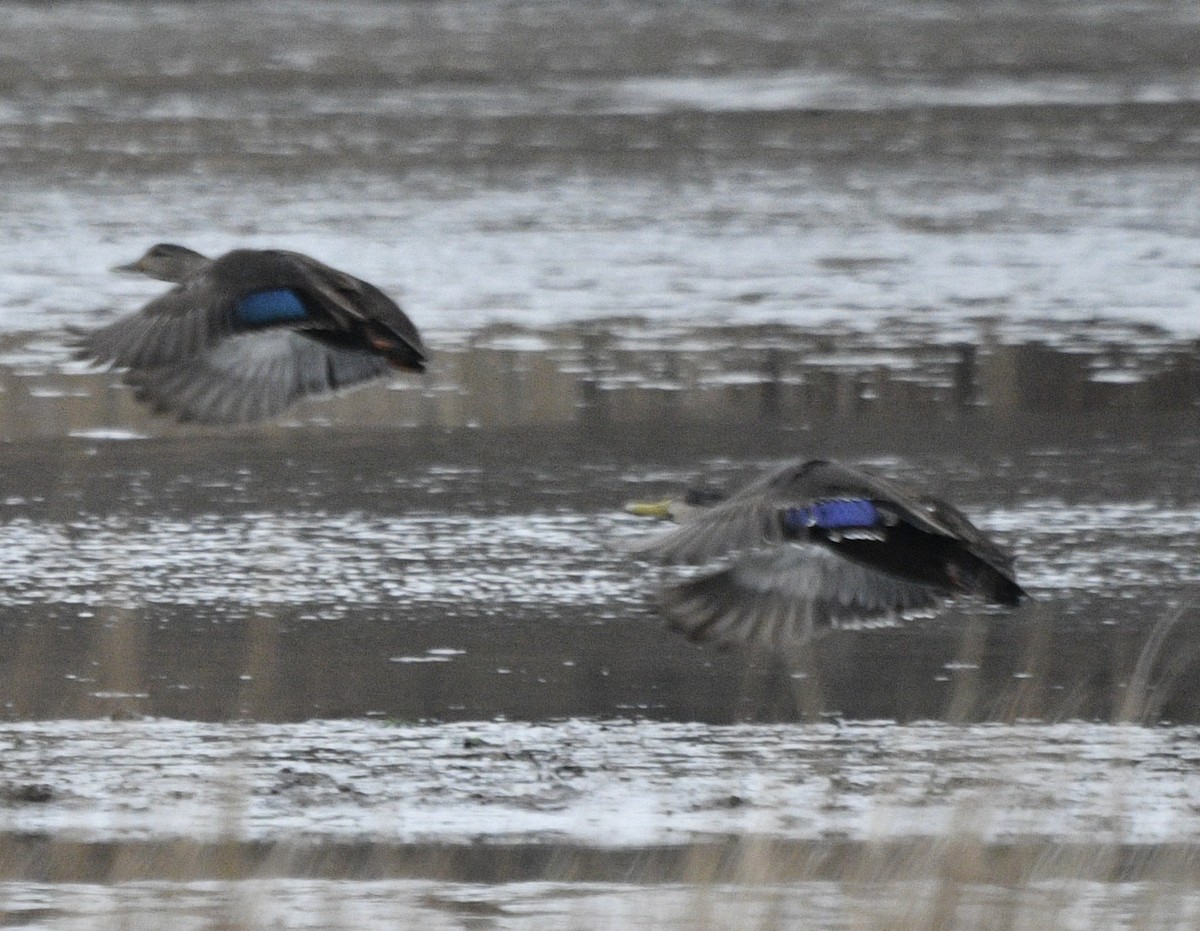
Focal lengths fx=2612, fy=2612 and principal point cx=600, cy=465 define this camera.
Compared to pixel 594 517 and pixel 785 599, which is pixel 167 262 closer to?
pixel 594 517

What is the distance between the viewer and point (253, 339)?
7258mm

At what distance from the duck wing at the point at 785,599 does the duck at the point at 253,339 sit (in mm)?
1229

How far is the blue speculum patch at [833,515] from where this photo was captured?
17.9 ft

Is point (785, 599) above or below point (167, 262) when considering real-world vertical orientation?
below

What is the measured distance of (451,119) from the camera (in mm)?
16766

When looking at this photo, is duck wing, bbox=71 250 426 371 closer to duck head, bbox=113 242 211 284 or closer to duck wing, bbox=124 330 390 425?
duck wing, bbox=124 330 390 425

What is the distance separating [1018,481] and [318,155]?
783 cm

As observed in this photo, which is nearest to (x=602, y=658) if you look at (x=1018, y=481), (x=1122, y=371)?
(x=1018, y=481)

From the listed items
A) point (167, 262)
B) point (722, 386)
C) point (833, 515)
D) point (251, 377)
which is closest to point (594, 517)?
point (251, 377)

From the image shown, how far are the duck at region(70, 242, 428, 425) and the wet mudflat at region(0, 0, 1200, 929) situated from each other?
20.3 inches

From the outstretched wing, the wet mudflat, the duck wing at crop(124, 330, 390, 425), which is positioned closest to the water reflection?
the wet mudflat

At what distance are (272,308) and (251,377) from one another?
0.49 metres

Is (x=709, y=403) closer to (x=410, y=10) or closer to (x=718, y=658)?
(x=718, y=658)

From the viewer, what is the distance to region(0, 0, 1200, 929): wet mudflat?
16.8 feet
